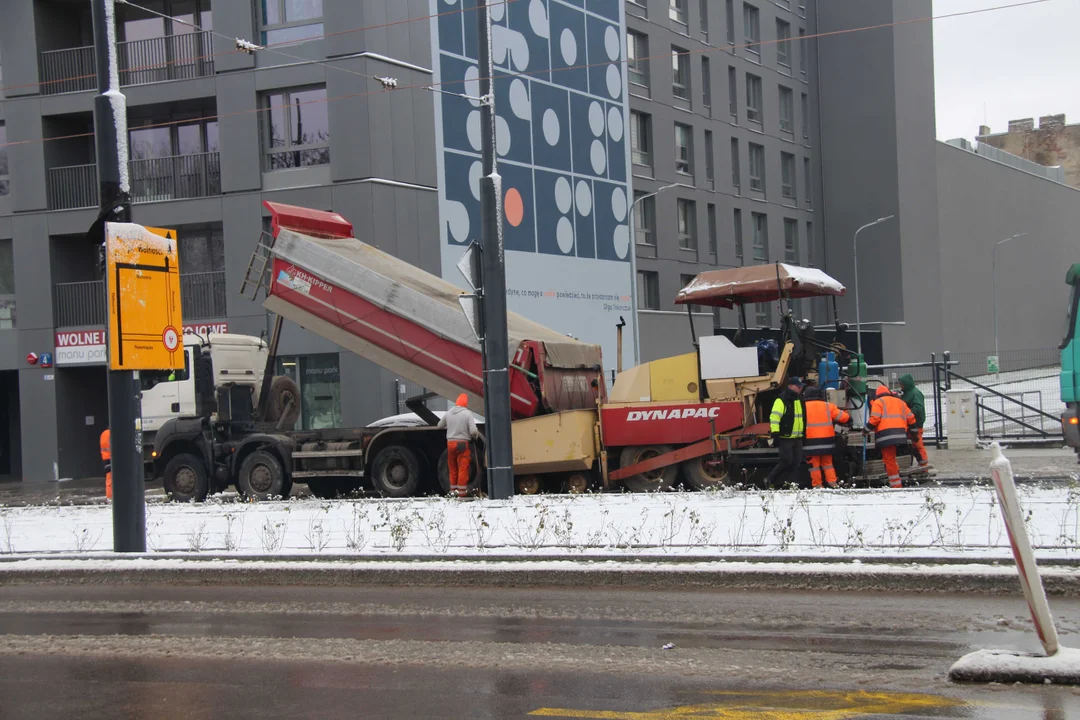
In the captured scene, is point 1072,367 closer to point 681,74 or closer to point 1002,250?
point 681,74

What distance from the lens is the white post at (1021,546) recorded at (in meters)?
5.64

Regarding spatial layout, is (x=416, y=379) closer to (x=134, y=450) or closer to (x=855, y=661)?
(x=134, y=450)

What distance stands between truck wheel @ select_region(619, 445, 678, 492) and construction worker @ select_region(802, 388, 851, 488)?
225 centimetres

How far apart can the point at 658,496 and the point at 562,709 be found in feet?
28.8

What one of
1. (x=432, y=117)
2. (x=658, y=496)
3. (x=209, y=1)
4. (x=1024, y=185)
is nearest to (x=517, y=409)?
(x=658, y=496)

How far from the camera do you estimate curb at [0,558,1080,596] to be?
840cm

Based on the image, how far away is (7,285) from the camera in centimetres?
3400

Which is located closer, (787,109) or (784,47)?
(784,47)

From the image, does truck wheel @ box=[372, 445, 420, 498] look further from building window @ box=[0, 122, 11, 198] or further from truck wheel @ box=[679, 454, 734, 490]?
building window @ box=[0, 122, 11, 198]

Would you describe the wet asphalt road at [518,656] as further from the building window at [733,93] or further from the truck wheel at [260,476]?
the building window at [733,93]

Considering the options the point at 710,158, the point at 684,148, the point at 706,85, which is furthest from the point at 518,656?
the point at 706,85

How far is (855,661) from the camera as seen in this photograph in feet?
21.1

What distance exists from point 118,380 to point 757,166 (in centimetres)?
4638

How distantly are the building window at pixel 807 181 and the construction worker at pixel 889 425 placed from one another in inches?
1752
